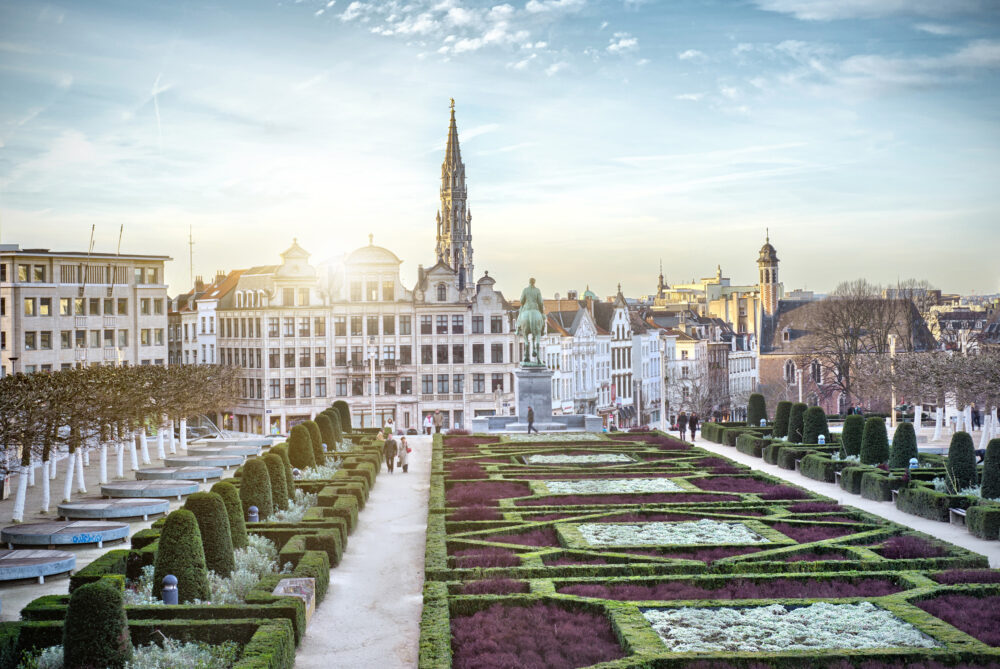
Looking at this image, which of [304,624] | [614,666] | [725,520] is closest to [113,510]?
[304,624]

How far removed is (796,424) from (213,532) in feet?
108

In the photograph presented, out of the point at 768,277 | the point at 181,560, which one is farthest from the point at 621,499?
the point at 768,277

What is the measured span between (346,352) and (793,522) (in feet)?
202

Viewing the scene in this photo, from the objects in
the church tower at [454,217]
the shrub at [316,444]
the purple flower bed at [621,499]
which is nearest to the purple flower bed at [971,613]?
the purple flower bed at [621,499]

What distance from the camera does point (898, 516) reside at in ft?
99.5

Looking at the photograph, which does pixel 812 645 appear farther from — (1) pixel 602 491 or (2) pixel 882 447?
(2) pixel 882 447

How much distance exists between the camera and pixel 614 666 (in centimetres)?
1563

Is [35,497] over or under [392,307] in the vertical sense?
under

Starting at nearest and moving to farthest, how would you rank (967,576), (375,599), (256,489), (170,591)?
(170,591) < (967,576) < (375,599) < (256,489)

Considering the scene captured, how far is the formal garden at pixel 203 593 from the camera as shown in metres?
14.8

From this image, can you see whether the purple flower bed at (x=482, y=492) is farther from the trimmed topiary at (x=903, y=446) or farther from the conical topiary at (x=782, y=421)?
the conical topiary at (x=782, y=421)

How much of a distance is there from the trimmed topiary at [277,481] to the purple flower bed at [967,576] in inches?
640

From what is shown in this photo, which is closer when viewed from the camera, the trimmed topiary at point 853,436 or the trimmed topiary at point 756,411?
the trimmed topiary at point 853,436

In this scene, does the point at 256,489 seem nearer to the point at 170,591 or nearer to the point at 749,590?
the point at 170,591
